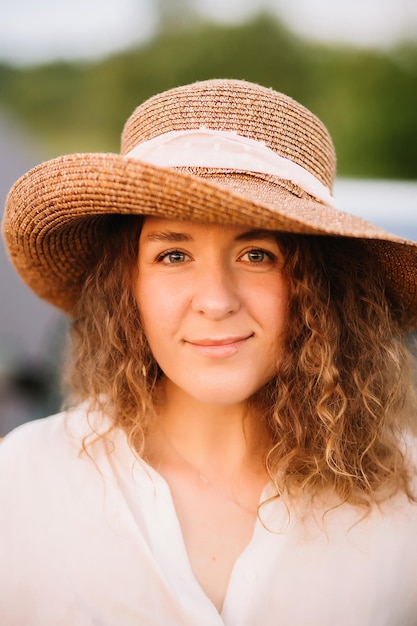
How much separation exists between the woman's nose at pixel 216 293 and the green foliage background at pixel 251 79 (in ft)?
22.4

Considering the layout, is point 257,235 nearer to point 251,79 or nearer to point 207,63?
point 251,79

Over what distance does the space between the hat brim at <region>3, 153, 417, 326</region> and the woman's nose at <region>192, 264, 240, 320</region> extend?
140 millimetres

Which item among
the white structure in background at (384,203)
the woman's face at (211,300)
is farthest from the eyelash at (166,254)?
the white structure in background at (384,203)

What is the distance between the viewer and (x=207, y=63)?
1028 centimetres

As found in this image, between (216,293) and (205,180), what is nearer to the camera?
(205,180)

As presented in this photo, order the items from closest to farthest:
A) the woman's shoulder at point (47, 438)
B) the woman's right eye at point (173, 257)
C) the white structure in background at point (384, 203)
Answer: the woman's right eye at point (173, 257) < the woman's shoulder at point (47, 438) < the white structure in background at point (384, 203)

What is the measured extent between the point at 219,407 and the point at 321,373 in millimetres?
290

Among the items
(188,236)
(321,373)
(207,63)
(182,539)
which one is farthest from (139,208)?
(207,63)

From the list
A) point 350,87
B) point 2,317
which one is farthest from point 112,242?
point 350,87

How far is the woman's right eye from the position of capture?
5.11 ft

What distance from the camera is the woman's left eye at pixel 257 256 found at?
155cm

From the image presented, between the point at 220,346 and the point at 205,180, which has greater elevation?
the point at 205,180

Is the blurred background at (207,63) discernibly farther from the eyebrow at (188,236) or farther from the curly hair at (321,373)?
the eyebrow at (188,236)

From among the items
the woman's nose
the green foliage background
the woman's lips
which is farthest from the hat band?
the green foliage background
